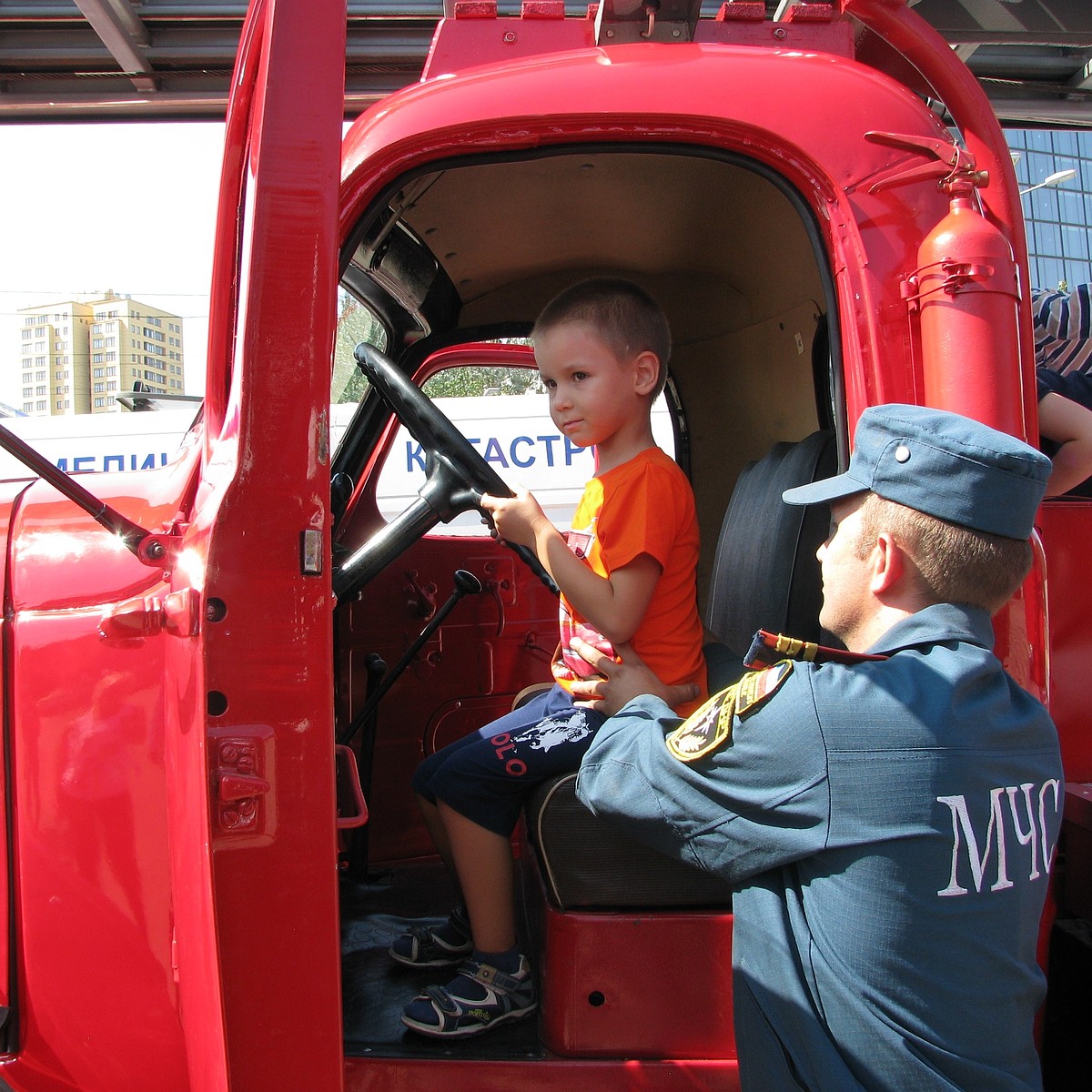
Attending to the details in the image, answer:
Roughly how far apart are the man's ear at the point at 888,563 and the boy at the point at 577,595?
46cm

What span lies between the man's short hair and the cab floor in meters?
0.96

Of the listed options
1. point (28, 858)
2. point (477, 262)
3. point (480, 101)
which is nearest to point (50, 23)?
point (477, 262)

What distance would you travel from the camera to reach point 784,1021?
3.77ft

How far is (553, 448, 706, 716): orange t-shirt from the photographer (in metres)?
1.61

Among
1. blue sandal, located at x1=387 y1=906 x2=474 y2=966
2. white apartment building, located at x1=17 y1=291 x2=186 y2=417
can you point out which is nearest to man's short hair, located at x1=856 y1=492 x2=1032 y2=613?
blue sandal, located at x1=387 y1=906 x2=474 y2=966

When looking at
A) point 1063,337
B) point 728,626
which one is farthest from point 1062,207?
point 728,626

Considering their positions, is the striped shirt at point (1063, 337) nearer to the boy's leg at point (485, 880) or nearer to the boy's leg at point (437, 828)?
the boy's leg at point (485, 880)

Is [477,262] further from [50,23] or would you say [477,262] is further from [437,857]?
[437,857]

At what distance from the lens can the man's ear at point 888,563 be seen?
3.87 feet

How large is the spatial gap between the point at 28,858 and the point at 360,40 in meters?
1.74

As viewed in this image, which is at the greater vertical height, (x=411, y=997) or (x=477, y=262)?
(x=477, y=262)

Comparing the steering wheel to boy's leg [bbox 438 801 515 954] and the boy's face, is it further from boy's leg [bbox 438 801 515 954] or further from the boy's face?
boy's leg [bbox 438 801 515 954]

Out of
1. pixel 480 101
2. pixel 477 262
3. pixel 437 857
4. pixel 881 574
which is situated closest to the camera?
pixel 881 574

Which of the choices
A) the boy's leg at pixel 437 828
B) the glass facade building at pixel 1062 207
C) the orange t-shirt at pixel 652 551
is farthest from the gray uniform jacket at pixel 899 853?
the glass facade building at pixel 1062 207
